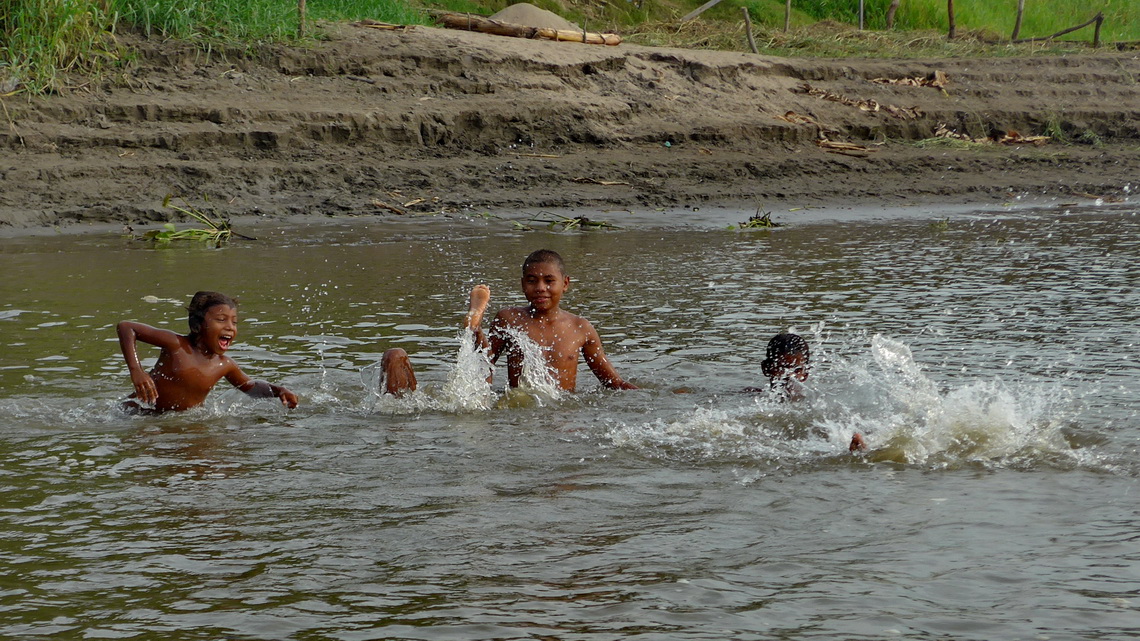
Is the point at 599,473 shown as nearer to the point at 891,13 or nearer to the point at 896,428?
the point at 896,428

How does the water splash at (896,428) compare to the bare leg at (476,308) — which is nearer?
the water splash at (896,428)

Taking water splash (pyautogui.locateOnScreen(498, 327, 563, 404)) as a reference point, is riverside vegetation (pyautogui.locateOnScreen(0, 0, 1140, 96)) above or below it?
above

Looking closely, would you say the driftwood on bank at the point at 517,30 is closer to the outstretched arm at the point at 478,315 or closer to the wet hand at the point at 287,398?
the outstretched arm at the point at 478,315

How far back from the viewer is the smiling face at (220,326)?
5484 mm

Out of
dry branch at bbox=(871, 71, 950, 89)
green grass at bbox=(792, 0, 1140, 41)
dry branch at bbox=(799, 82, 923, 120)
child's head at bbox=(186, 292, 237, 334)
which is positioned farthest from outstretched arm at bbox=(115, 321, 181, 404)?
green grass at bbox=(792, 0, 1140, 41)

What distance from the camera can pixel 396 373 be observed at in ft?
18.3

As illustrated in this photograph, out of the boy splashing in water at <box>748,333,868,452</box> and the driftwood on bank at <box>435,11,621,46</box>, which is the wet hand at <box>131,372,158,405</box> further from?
the driftwood on bank at <box>435,11,621,46</box>

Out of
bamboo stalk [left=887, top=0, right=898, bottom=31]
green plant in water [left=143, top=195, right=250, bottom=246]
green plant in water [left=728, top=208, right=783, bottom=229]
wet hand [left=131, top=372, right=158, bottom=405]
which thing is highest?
bamboo stalk [left=887, top=0, right=898, bottom=31]

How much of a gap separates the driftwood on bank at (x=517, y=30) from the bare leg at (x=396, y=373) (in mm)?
10622

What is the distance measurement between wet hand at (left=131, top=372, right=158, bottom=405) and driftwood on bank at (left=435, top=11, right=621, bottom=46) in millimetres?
11033

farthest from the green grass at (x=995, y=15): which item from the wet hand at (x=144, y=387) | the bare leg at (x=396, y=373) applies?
the wet hand at (x=144, y=387)

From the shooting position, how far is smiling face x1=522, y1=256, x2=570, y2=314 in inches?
233

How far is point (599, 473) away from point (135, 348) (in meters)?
2.23

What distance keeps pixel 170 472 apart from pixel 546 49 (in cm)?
1155
